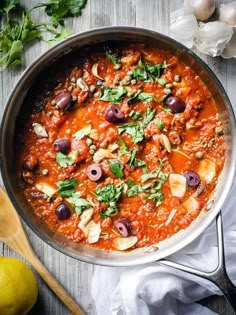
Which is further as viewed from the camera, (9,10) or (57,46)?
(9,10)

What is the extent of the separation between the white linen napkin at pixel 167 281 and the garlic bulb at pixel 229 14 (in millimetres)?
823

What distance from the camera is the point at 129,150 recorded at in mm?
2934

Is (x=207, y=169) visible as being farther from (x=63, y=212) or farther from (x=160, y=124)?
(x=63, y=212)

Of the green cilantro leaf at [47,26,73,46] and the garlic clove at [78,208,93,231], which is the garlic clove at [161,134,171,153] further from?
the green cilantro leaf at [47,26,73,46]

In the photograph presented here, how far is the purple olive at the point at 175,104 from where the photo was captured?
2.89 m

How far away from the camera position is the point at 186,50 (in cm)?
271

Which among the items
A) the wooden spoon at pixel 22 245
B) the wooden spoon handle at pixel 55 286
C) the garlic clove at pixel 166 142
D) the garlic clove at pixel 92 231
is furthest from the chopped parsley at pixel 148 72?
the wooden spoon handle at pixel 55 286

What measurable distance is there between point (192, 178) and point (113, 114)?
0.50 m

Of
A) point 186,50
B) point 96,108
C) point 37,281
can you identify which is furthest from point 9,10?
point 37,281

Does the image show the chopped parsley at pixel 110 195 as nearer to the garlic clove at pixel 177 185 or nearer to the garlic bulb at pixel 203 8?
the garlic clove at pixel 177 185

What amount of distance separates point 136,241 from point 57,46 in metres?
1.03

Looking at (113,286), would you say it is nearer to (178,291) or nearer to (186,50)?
(178,291)

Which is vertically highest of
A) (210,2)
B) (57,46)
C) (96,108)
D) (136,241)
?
(210,2)

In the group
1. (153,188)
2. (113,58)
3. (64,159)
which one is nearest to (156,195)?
(153,188)
